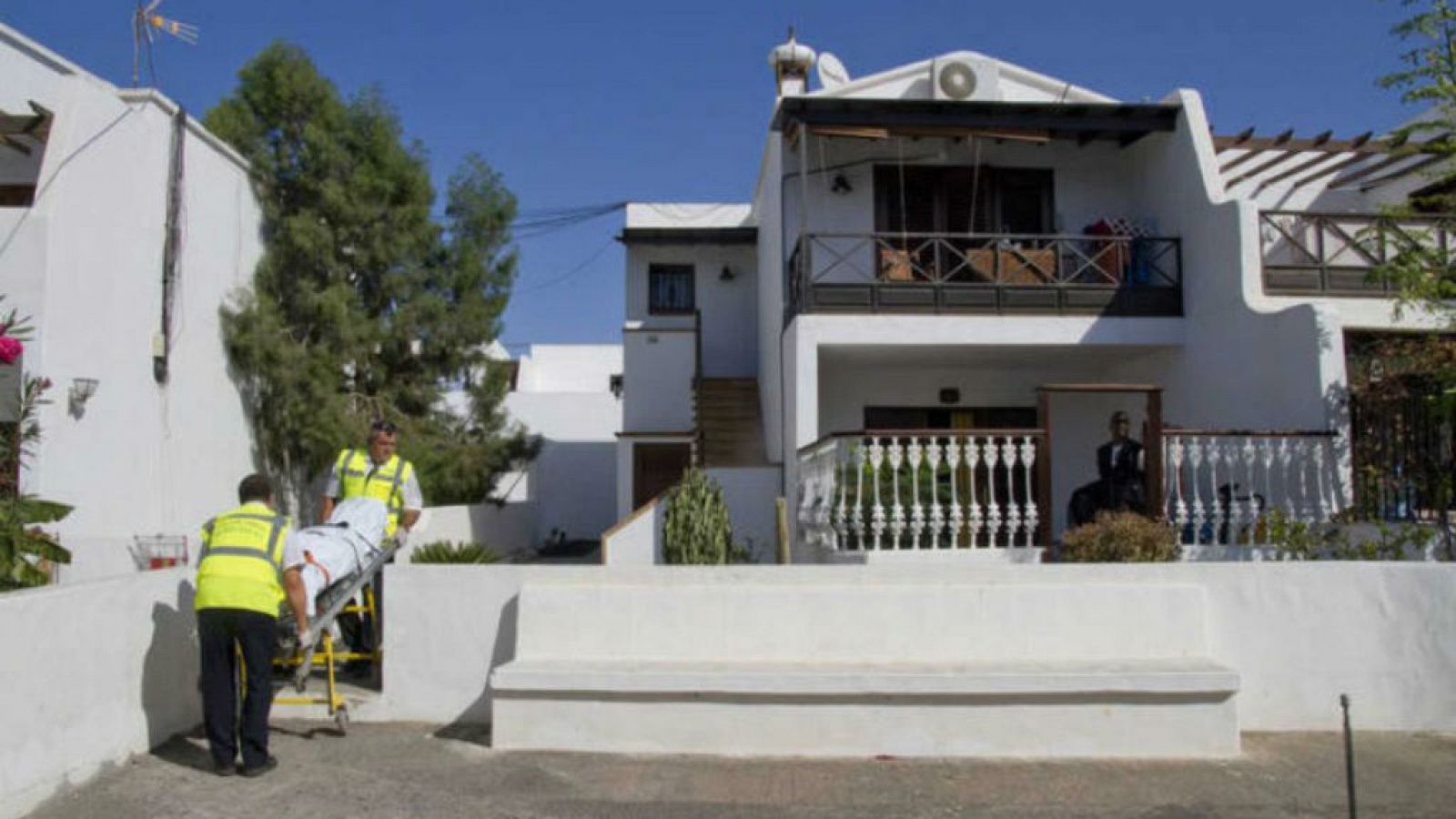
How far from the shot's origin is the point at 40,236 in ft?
31.1

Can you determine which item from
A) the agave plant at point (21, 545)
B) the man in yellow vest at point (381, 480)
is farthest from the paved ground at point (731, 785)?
the man in yellow vest at point (381, 480)

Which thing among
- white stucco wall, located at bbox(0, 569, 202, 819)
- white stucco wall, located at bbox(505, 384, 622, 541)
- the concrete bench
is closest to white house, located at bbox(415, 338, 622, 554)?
white stucco wall, located at bbox(505, 384, 622, 541)

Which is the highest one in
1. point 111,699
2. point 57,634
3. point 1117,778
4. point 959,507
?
point 959,507

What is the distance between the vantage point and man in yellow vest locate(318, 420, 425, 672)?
7.06 m

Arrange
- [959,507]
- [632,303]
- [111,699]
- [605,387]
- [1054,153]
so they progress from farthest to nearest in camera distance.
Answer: [605,387], [632,303], [1054,153], [959,507], [111,699]

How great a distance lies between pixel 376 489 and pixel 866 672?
3.45 m

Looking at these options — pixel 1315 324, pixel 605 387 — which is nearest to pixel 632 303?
pixel 1315 324

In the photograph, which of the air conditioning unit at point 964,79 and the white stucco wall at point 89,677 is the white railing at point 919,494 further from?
the white stucco wall at point 89,677

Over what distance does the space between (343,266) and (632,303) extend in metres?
5.14

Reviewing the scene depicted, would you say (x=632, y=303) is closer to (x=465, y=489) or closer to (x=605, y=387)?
(x=465, y=489)

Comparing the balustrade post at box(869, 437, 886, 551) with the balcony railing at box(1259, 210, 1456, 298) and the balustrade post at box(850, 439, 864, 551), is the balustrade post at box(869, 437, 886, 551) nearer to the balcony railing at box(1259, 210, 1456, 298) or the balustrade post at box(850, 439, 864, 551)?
the balustrade post at box(850, 439, 864, 551)

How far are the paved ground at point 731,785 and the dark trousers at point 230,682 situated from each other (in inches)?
7.3

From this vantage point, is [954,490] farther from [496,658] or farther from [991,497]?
[496,658]

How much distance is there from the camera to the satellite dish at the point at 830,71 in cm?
1305
